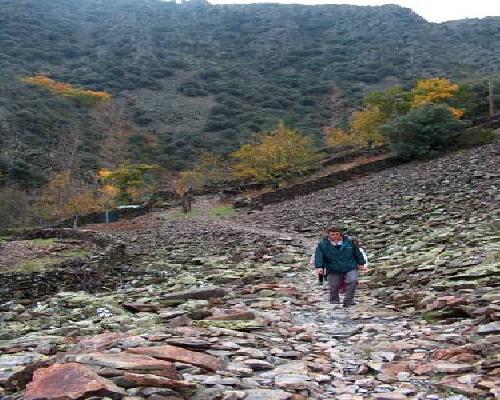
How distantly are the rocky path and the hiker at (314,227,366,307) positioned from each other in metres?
0.48

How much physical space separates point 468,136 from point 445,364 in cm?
3173

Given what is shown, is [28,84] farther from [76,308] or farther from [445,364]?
[445,364]

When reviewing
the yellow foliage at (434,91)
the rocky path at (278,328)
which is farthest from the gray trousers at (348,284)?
the yellow foliage at (434,91)

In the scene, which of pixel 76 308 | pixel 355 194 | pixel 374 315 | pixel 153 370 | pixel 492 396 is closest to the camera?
pixel 492 396

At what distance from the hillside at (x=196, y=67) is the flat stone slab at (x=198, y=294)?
45.0 m

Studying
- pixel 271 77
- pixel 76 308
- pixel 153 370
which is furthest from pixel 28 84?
pixel 153 370

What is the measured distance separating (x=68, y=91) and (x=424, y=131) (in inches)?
2303

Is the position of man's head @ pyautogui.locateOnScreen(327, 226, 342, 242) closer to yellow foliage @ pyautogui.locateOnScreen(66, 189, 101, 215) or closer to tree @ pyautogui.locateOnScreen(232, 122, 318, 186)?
yellow foliage @ pyautogui.locateOnScreen(66, 189, 101, 215)

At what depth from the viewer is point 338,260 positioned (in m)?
9.41

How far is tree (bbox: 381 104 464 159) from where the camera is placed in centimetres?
3409

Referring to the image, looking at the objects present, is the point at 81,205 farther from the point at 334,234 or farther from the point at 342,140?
the point at 334,234

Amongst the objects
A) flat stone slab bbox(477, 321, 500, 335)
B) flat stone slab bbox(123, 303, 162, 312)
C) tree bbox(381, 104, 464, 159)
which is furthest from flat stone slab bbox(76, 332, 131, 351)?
tree bbox(381, 104, 464, 159)

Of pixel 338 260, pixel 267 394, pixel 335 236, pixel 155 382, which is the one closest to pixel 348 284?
pixel 338 260

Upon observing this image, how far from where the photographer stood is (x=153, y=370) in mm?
4699
